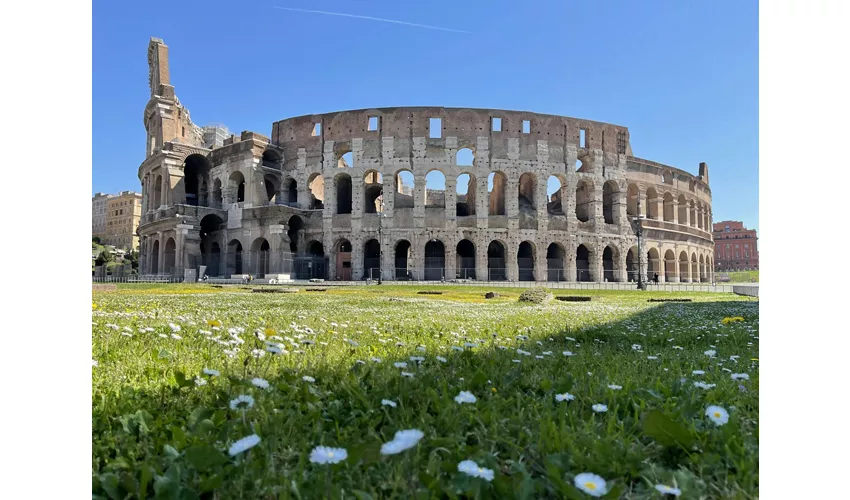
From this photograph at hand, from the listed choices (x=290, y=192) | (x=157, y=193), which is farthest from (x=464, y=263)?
(x=157, y=193)

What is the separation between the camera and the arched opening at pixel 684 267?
4116cm

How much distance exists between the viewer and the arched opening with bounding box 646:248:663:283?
128 ft

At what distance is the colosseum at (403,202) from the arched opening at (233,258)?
4.3 inches

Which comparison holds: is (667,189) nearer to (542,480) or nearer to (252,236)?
(252,236)

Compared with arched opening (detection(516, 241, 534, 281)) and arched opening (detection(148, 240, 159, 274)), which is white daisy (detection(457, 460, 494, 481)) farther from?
arched opening (detection(148, 240, 159, 274))

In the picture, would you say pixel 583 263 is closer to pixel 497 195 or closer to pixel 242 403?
pixel 497 195

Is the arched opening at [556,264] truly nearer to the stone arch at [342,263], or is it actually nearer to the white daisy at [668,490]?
the stone arch at [342,263]

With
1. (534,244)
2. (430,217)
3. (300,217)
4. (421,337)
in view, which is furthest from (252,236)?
(421,337)

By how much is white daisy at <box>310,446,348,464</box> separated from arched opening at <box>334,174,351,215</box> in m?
36.9

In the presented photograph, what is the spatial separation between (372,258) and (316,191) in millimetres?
8993

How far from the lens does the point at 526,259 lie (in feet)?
120

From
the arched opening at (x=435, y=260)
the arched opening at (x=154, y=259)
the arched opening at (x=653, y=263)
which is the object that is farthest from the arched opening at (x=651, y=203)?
the arched opening at (x=154, y=259)

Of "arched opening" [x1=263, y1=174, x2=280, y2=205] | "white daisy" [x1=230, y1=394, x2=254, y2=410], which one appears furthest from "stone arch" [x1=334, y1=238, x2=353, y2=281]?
"white daisy" [x1=230, y1=394, x2=254, y2=410]
